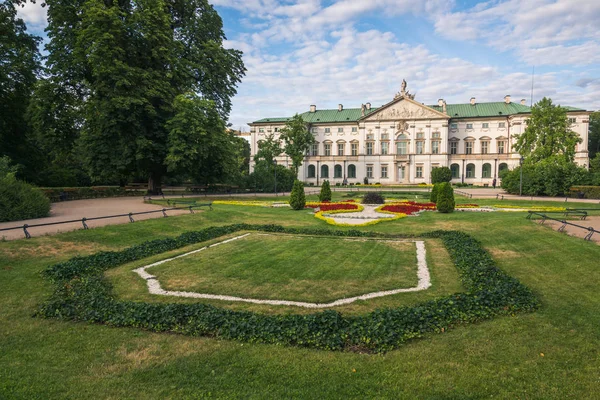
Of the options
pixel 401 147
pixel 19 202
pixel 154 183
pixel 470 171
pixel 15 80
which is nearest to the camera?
pixel 19 202

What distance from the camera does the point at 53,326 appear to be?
5.91 metres

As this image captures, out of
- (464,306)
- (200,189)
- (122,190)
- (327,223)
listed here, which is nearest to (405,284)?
(464,306)

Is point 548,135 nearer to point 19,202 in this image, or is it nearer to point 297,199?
point 297,199

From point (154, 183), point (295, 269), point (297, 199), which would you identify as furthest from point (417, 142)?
point (295, 269)

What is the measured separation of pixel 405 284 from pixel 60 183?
40186mm

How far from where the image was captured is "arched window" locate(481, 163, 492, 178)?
65.8 m

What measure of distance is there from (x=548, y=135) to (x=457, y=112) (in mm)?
26324

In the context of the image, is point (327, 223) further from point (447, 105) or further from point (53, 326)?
point (447, 105)

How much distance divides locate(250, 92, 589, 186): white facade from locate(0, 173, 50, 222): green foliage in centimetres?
5683

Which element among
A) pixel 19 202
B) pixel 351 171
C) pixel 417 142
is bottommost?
pixel 19 202

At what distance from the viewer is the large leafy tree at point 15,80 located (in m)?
26.8

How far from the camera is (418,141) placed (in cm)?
6769

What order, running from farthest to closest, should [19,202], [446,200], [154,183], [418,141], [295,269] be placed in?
1. [418,141]
2. [154,183]
3. [446,200]
4. [19,202]
5. [295,269]

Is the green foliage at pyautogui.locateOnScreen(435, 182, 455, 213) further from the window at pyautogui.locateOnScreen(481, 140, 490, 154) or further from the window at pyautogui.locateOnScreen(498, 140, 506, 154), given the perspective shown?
the window at pyautogui.locateOnScreen(498, 140, 506, 154)
